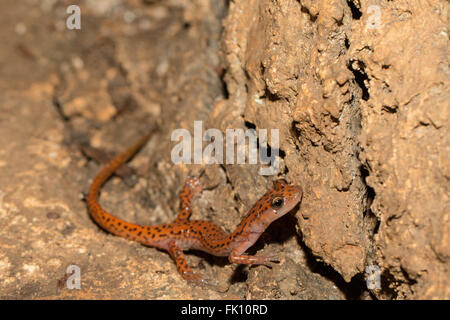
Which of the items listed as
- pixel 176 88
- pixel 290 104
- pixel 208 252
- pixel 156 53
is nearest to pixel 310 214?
pixel 290 104

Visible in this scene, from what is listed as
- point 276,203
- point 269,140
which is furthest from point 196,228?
point 269,140

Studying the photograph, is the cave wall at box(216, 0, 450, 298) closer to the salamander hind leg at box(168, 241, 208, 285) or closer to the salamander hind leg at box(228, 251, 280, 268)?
the salamander hind leg at box(228, 251, 280, 268)

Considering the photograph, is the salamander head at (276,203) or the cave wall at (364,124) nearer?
the cave wall at (364,124)

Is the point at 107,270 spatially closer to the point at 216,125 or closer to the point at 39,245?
the point at 39,245

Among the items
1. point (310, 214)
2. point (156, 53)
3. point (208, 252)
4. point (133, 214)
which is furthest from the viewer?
point (156, 53)

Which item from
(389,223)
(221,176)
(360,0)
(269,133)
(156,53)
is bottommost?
(389,223)

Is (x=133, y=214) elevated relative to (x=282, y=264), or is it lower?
elevated

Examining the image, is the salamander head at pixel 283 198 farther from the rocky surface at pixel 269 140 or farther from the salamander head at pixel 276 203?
the rocky surface at pixel 269 140

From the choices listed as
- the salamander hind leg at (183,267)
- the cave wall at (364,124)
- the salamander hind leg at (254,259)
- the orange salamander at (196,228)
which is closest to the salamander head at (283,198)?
the orange salamander at (196,228)
